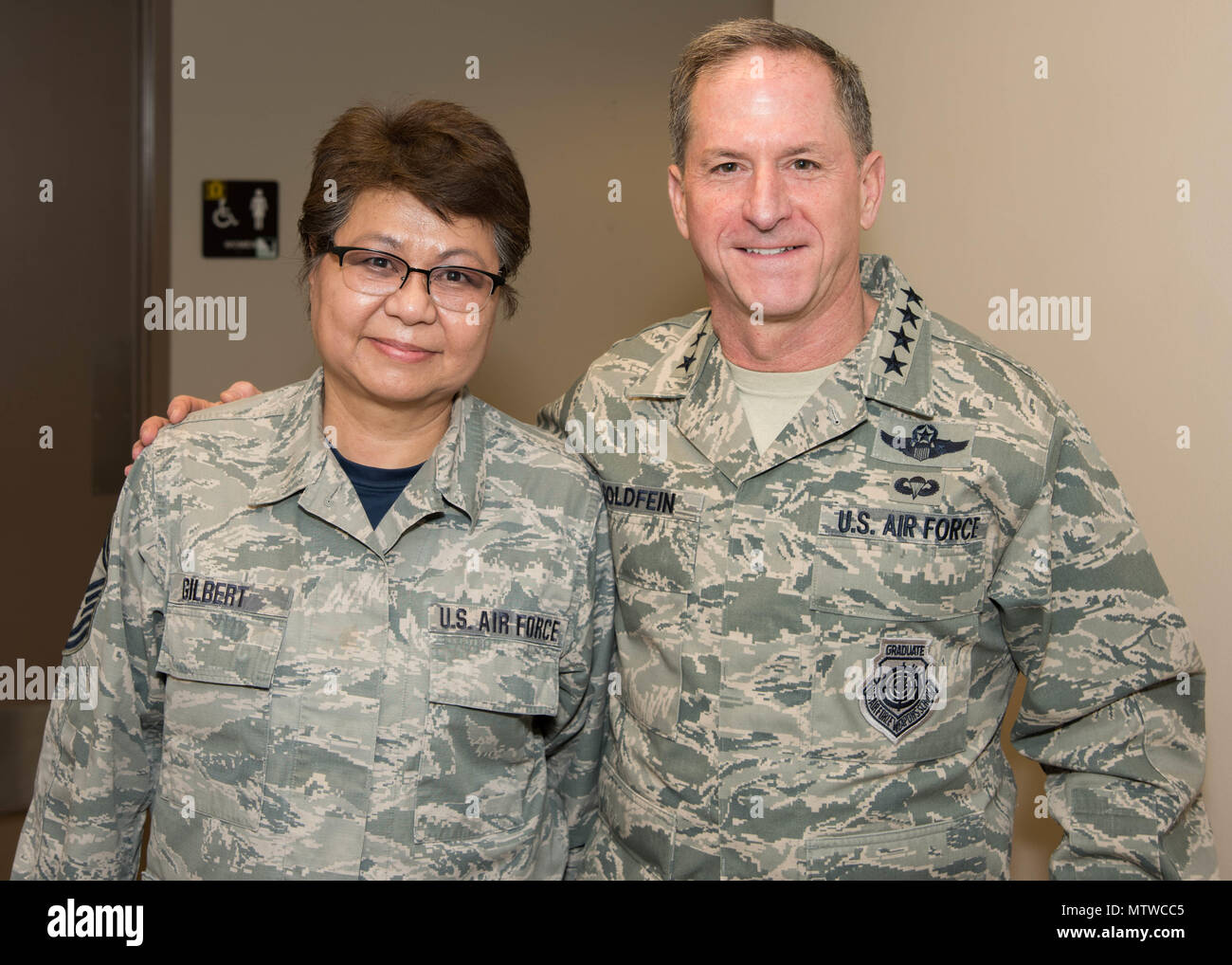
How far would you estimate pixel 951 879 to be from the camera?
1.53 metres

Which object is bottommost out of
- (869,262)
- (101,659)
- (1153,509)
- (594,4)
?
(101,659)

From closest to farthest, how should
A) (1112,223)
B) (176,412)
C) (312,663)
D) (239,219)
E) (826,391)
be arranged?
(312,663) < (826,391) < (176,412) < (1112,223) < (239,219)

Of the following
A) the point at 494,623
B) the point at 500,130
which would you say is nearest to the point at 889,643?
the point at 494,623

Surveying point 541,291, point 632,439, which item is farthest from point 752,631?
point 541,291

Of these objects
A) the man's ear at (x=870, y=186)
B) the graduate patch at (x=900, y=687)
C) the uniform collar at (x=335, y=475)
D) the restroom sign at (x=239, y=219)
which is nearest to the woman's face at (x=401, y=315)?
the uniform collar at (x=335, y=475)

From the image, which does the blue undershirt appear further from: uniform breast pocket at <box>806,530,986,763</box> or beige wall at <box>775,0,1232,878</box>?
Answer: beige wall at <box>775,0,1232,878</box>

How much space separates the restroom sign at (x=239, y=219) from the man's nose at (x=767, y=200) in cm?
212

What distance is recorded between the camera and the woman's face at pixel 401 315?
1.51m

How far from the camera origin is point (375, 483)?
1616mm

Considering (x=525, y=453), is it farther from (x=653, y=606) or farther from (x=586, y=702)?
(x=586, y=702)

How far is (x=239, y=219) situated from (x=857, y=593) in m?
2.49
